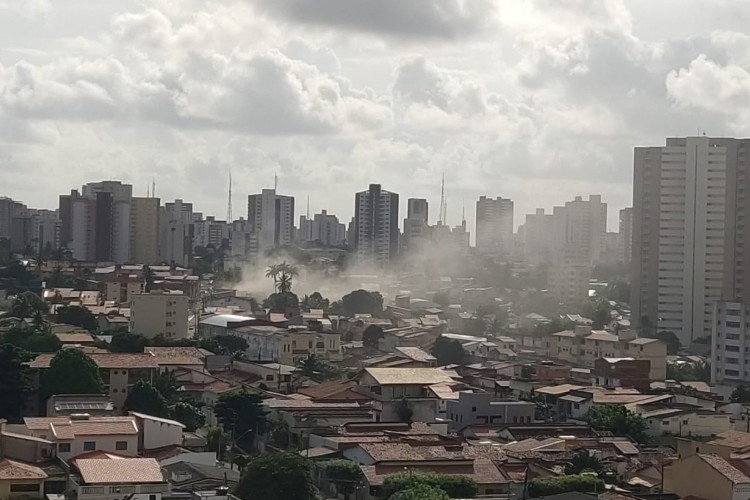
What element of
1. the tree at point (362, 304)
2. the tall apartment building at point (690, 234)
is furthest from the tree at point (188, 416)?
the tree at point (362, 304)

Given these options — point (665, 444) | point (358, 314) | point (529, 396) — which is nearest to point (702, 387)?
point (529, 396)

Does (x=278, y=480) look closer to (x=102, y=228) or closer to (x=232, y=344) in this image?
(x=232, y=344)

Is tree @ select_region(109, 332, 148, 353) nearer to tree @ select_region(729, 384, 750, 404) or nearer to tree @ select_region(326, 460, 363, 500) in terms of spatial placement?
tree @ select_region(326, 460, 363, 500)

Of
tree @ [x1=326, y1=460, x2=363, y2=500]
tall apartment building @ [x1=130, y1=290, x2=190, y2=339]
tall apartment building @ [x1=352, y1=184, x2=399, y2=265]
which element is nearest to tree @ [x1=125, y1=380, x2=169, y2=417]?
tree @ [x1=326, y1=460, x2=363, y2=500]

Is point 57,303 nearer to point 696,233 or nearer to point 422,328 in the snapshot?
point 422,328

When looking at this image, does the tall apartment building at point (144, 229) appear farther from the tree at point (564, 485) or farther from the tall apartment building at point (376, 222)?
the tree at point (564, 485)

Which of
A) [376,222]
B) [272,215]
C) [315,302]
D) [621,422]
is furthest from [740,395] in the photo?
[272,215]
